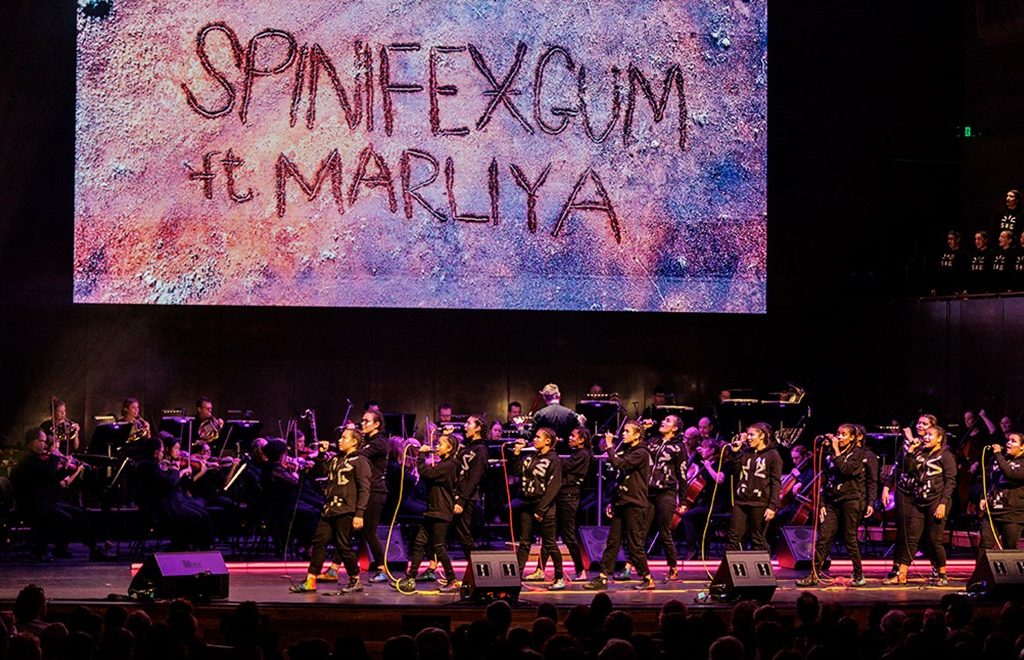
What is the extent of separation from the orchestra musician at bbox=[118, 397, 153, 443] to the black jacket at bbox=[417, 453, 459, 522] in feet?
14.5

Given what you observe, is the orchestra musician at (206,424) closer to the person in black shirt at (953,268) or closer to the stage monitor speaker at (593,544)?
the stage monitor speaker at (593,544)

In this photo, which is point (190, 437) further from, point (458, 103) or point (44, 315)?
point (458, 103)

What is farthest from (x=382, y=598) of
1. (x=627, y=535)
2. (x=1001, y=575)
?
(x=1001, y=575)

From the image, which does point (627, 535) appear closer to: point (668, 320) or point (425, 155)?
point (668, 320)

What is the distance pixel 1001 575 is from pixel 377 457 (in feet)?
19.3

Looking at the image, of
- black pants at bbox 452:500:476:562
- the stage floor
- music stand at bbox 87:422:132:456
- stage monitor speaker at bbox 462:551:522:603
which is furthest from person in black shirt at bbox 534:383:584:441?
music stand at bbox 87:422:132:456

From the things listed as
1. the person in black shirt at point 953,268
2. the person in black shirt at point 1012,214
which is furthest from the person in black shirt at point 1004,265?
the person in black shirt at point 953,268

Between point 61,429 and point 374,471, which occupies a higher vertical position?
point 61,429

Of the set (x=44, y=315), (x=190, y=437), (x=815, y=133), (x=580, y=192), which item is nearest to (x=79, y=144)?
(x=44, y=315)

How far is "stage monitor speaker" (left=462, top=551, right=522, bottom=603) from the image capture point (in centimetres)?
1263

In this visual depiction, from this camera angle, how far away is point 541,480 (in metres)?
14.5

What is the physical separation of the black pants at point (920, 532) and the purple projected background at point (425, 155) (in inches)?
263

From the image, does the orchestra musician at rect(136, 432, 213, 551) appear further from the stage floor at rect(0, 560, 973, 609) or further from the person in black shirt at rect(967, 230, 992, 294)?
the person in black shirt at rect(967, 230, 992, 294)

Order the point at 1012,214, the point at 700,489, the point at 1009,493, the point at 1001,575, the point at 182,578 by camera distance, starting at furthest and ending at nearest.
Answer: the point at 1012,214 < the point at 700,489 < the point at 1009,493 < the point at 1001,575 < the point at 182,578
